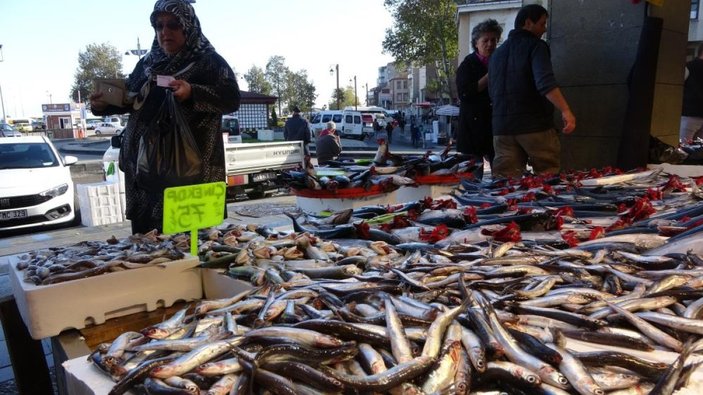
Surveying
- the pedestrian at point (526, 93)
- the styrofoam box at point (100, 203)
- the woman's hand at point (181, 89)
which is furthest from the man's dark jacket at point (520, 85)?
the styrofoam box at point (100, 203)

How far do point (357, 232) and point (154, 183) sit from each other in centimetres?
139

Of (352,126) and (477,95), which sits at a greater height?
(477,95)

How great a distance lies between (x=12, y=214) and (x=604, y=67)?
9766mm

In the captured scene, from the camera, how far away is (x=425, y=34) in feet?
148

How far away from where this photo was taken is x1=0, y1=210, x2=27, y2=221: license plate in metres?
8.88

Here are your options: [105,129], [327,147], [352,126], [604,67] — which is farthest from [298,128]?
[105,129]

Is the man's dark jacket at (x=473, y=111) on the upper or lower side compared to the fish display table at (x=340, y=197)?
upper

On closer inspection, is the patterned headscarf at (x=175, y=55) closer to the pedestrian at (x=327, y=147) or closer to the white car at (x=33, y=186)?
the white car at (x=33, y=186)

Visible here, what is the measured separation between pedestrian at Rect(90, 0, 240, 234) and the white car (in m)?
6.72

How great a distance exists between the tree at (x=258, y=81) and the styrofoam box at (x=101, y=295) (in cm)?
7812

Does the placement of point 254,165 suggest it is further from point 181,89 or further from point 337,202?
point 181,89

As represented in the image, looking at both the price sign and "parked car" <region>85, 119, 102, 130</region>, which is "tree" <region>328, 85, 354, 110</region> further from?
the price sign

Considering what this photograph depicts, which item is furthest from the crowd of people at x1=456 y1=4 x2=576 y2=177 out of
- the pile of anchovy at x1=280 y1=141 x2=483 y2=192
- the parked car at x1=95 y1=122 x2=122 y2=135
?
the parked car at x1=95 y1=122 x2=122 y2=135

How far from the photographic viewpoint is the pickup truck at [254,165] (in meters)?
12.2
